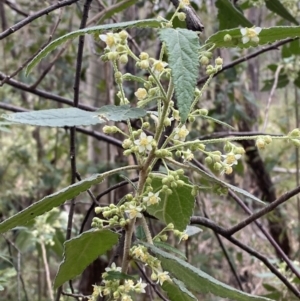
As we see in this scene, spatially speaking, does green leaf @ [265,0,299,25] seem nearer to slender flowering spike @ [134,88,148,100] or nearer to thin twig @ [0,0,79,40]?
thin twig @ [0,0,79,40]

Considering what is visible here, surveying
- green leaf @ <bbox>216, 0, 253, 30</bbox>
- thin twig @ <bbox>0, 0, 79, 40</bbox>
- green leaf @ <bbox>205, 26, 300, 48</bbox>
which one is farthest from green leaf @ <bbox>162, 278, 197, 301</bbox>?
green leaf @ <bbox>216, 0, 253, 30</bbox>

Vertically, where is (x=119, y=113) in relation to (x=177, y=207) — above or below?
above

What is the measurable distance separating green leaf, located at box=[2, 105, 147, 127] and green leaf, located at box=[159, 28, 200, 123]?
5 centimetres

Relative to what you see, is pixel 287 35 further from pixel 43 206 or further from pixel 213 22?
pixel 213 22

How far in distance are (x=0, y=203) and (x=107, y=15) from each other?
41.7 inches

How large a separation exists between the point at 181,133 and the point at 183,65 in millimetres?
78

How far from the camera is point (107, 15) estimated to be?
85 cm

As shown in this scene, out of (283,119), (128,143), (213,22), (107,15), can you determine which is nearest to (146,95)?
(128,143)

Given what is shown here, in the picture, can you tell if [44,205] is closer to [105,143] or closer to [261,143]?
[261,143]

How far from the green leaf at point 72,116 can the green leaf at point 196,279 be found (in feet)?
0.38

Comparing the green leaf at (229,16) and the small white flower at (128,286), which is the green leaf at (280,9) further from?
the small white flower at (128,286)

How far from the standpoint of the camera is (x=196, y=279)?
1.36 feet

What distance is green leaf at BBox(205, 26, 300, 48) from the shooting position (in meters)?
0.40

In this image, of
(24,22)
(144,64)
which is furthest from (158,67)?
(24,22)
